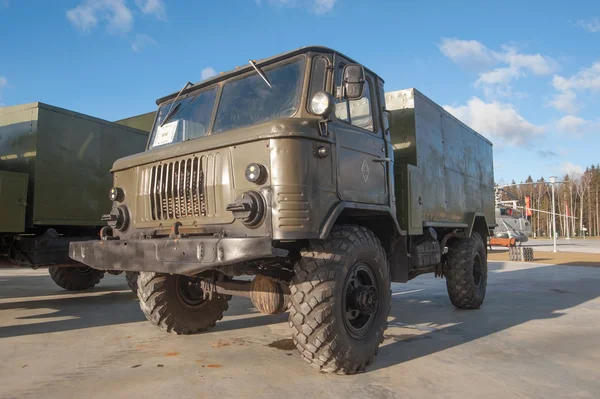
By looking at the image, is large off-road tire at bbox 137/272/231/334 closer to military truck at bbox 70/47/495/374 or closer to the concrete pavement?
military truck at bbox 70/47/495/374

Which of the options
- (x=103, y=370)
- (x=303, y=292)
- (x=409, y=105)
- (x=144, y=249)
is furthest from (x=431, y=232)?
(x=103, y=370)

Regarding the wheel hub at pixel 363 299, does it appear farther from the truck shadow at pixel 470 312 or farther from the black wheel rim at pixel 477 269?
the black wheel rim at pixel 477 269

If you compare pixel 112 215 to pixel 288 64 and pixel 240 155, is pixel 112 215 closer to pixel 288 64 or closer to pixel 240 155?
pixel 240 155

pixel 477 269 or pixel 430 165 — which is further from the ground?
pixel 430 165

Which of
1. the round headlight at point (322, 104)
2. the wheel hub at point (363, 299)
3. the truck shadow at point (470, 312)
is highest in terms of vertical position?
the round headlight at point (322, 104)

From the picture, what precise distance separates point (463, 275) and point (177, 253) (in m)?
5.07

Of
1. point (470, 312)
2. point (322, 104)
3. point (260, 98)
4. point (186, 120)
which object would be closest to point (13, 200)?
point (186, 120)

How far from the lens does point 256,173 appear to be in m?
3.71

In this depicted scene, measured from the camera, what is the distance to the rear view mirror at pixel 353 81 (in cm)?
411

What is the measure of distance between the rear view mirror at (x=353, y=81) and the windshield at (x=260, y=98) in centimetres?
42

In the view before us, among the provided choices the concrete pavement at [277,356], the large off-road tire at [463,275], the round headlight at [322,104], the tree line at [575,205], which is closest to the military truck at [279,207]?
the round headlight at [322,104]

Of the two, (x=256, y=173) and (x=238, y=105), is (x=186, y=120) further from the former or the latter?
(x=256, y=173)

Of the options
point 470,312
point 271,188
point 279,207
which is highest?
point 271,188

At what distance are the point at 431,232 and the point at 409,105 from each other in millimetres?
1760
